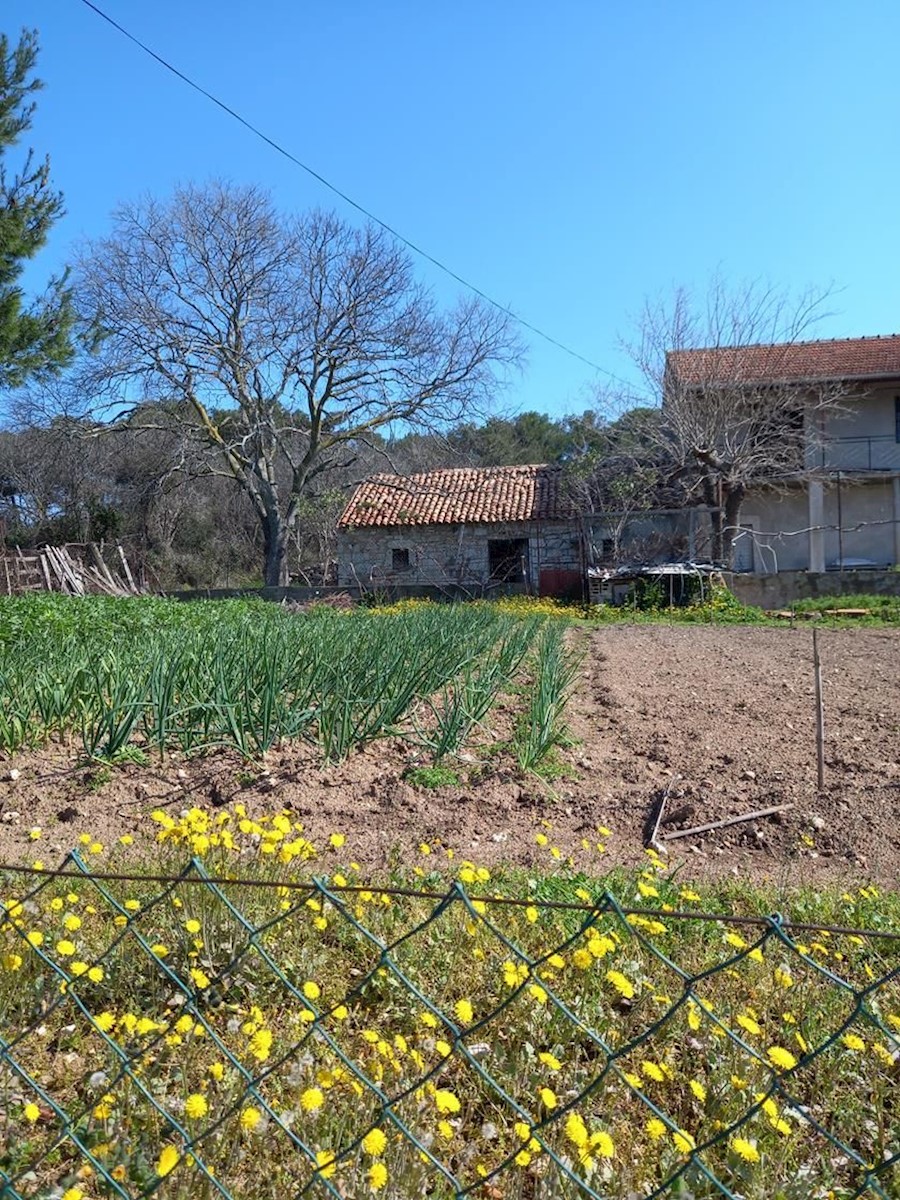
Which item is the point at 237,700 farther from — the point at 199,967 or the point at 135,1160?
the point at 135,1160

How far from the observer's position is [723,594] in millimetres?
16656

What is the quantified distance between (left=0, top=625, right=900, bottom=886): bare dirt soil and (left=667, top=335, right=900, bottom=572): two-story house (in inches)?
642

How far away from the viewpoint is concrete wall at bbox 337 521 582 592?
23.4 metres

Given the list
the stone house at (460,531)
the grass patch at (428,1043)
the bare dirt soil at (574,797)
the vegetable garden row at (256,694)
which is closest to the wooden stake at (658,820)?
the bare dirt soil at (574,797)

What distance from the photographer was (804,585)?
1797 centimetres

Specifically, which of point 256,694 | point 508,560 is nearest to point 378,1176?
point 256,694

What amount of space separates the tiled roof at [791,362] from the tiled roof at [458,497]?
14.6 ft

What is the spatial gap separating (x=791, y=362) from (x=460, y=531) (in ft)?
28.8

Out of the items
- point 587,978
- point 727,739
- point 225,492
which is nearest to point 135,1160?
point 587,978

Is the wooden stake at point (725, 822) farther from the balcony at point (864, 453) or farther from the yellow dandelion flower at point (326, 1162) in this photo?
the balcony at point (864, 453)

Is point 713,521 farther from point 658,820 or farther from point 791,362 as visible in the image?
point 658,820

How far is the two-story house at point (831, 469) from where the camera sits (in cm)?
2138

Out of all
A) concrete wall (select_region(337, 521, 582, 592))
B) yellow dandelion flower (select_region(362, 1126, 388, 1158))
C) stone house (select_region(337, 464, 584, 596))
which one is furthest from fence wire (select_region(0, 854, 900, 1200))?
concrete wall (select_region(337, 521, 582, 592))

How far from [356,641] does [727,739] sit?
2.53 metres
